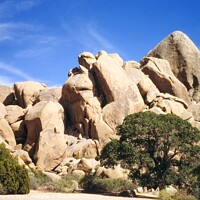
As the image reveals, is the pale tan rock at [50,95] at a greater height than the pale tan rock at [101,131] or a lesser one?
greater

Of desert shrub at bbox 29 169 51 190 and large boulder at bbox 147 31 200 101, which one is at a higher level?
large boulder at bbox 147 31 200 101

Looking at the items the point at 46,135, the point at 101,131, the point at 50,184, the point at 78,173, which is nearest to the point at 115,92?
the point at 101,131

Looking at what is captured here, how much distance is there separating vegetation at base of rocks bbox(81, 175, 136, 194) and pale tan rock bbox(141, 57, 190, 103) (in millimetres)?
25100

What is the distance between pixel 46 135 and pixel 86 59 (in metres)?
16.2

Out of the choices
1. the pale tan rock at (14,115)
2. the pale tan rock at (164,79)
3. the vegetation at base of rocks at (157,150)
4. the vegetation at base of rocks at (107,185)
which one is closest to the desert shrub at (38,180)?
the vegetation at base of rocks at (107,185)

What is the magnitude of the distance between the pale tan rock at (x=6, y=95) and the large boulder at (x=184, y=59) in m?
23.7

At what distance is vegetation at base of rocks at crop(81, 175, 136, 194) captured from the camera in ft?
100

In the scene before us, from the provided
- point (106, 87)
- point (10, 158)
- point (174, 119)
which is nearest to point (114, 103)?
point (106, 87)

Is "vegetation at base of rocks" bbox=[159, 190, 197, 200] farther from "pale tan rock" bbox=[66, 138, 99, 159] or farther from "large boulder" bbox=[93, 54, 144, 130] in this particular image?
"large boulder" bbox=[93, 54, 144, 130]

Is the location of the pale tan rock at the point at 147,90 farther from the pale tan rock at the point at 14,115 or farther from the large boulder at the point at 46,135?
the pale tan rock at the point at 14,115

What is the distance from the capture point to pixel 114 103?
4909 centimetres

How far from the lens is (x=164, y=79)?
2122 inches

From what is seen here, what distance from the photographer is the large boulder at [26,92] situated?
183 ft

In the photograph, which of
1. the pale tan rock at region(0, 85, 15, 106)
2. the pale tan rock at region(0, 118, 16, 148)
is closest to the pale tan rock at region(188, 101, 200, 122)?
the pale tan rock at region(0, 118, 16, 148)
